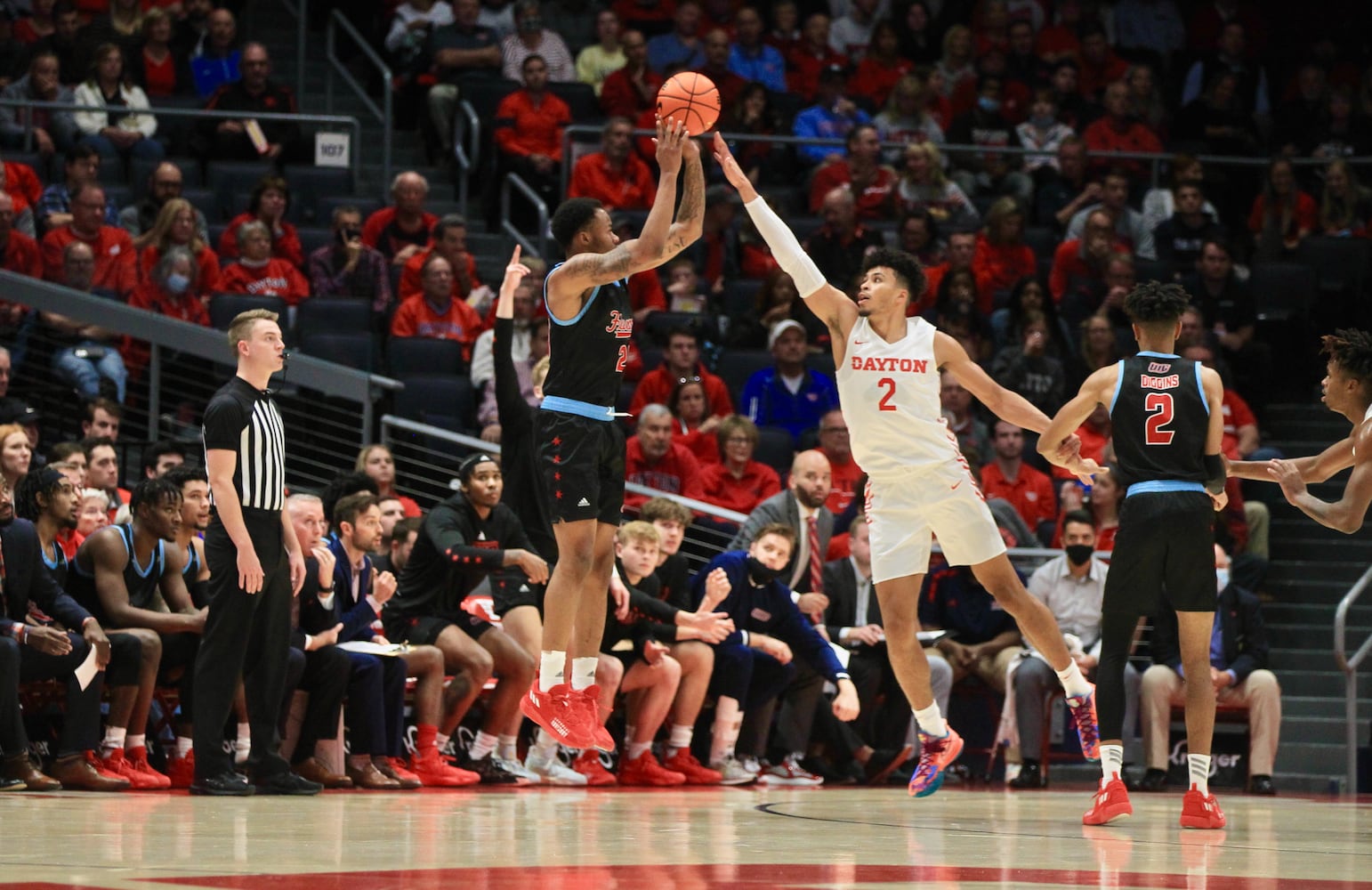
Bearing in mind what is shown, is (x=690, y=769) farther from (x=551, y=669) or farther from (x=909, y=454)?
→ (x=909, y=454)

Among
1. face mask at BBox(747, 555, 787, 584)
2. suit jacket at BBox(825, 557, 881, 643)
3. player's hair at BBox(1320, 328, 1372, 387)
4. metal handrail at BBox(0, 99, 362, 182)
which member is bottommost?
suit jacket at BBox(825, 557, 881, 643)

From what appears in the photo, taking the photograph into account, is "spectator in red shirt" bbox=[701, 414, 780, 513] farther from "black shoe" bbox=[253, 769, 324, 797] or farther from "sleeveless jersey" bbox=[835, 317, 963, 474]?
"black shoe" bbox=[253, 769, 324, 797]

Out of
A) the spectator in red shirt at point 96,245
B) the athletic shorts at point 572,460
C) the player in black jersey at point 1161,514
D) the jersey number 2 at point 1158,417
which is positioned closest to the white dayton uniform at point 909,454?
the player in black jersey at point 1161,514

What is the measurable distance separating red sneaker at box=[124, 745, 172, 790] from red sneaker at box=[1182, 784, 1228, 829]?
466cm

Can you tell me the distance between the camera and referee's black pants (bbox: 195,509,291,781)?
8.28 m

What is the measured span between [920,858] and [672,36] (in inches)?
495

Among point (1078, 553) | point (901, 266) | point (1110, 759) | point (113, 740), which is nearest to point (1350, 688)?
point (1078, 553)

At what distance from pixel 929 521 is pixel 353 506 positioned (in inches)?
124

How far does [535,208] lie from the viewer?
51.2 feet

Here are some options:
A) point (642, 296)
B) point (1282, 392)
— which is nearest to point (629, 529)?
point (642, 296)

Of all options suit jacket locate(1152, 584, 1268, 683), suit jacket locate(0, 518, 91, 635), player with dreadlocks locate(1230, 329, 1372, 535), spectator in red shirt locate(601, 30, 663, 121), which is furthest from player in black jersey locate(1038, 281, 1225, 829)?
spectator in red shirt locate(601, 30, 663, 121)

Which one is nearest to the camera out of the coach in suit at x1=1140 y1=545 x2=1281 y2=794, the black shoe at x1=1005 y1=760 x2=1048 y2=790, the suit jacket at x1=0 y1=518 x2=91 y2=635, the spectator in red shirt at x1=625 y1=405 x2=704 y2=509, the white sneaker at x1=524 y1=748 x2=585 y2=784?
the suit jacket at x1=0 y1=518 x2=91 y2=635

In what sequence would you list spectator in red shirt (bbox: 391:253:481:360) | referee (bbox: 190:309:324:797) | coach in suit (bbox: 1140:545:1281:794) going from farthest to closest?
spectator in red shirt (bbox: 391:253:481:360) < coach in suit (bbox: 1140:545:1281:794) < referee (bbox: 190:309:324:797)

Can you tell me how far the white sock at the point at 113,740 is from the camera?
8664 mm
